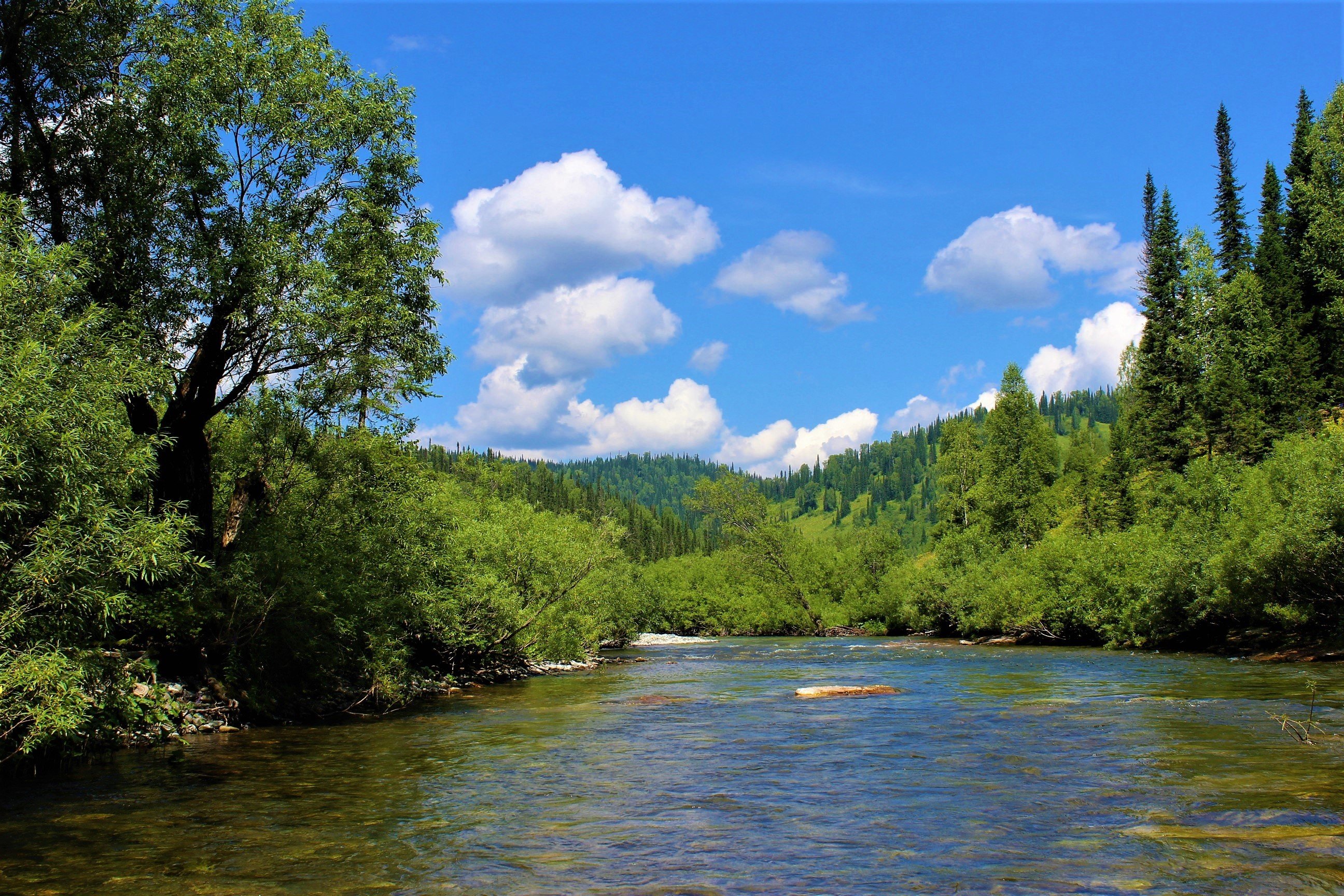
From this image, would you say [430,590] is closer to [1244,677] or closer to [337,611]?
[337,611]

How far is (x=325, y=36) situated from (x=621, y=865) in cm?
2127

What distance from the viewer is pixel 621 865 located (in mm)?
9273

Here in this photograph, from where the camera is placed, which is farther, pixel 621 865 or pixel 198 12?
pixel 198 12

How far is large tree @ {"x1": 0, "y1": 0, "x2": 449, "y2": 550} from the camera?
18125mm

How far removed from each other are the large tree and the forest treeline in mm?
32053

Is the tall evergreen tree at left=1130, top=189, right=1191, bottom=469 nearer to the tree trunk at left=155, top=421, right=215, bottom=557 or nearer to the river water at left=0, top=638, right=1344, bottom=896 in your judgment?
the river water at left=0, top=638, right=1344, bottom=896

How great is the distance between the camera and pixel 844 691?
2598 cm

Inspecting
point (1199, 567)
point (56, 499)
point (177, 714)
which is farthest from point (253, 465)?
point (1199, 567)

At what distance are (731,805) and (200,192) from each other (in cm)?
1744

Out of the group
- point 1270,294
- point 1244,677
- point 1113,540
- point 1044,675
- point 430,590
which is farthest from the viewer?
point 1270,294

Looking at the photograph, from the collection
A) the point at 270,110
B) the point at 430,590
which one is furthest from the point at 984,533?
the point at 270,110

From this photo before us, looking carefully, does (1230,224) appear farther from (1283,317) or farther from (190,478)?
(190,478)

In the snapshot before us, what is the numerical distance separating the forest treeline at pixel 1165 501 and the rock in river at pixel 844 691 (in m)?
15.8

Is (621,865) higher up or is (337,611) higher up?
(337,611)
